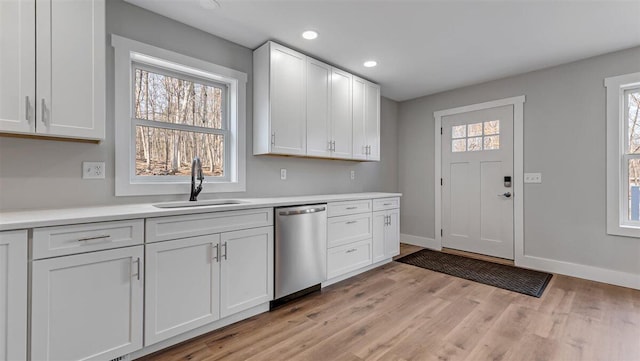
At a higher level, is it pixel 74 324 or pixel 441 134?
pixel 441 134

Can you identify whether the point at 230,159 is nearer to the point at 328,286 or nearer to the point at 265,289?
the point at 265,289

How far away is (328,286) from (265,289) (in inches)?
33.5

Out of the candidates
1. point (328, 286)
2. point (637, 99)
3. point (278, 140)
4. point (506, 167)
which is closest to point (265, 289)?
point (328, 286)

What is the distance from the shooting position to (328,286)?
9.73 ft

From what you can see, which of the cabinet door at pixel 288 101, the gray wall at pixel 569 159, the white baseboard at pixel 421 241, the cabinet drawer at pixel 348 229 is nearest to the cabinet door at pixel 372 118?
the cabinet drawer at pixel 348 229

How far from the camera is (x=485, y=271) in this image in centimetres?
340

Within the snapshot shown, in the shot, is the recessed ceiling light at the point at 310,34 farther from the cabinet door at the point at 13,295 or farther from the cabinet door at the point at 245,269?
the cabinet door at the point at 13,295

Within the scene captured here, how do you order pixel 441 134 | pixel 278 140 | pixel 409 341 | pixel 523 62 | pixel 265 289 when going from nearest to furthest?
pixel 409 341 < pixel 265 289 < pixel 278 140 < pixel 523 62 < pixel 441 134

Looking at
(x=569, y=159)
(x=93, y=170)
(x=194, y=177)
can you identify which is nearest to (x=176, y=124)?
(x=194, y=177)

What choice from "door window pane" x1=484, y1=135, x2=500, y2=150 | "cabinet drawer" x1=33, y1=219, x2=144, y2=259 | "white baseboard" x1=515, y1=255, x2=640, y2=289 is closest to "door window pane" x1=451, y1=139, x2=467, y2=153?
"door window pane" x1=484, y1=135, x2=500, y2=150

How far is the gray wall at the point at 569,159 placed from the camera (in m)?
3.07

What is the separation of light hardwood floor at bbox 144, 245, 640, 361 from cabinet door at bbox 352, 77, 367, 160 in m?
1.68

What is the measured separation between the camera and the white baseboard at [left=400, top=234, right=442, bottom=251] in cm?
448

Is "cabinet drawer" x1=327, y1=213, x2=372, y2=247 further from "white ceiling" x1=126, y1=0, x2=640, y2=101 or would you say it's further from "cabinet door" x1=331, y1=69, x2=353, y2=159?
"white ceiling" x1=126, y1=0, x2=640, y2=101
